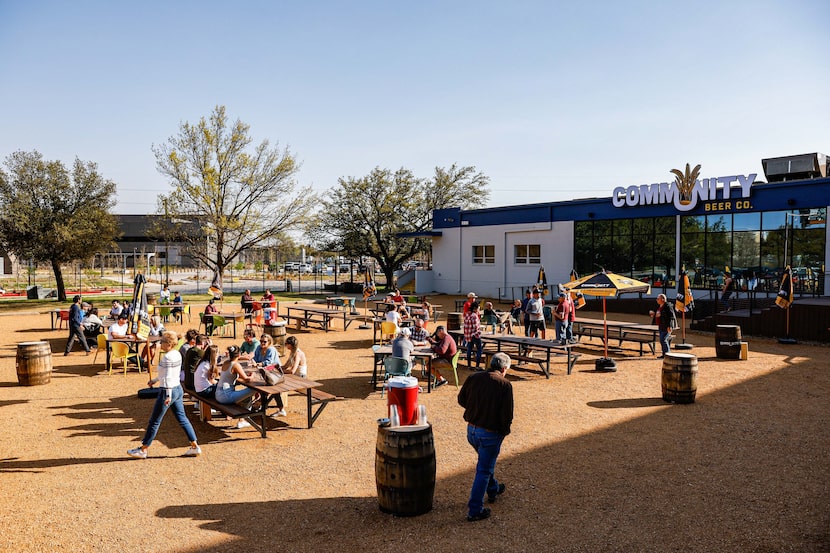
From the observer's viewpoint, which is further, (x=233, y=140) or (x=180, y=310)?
(x=233, y=140)

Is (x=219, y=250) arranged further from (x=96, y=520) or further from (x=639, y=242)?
(x=96, y=520)

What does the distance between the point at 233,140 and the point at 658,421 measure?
34.3 meters

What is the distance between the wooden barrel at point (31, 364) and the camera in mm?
11445

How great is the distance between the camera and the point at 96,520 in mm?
5730

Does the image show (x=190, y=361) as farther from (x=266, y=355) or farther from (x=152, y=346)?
(x=152, y=346)

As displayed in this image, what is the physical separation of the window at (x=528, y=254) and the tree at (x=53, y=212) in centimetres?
A: 2293

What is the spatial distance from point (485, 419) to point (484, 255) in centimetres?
3072

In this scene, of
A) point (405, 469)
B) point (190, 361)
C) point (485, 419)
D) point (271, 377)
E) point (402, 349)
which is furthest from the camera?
point (402, 349)

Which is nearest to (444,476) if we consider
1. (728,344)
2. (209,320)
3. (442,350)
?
(442,350)

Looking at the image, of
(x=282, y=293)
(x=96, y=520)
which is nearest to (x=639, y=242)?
(x=282, y=293)

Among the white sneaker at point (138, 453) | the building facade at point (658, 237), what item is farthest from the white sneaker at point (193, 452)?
the building facade at point (658, 237)

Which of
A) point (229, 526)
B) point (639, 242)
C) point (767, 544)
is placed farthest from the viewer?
point (639, 242)

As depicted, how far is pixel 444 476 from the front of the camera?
22.5 feet

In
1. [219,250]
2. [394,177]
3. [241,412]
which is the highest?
[394,177]
